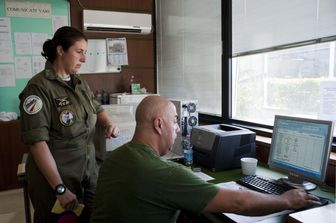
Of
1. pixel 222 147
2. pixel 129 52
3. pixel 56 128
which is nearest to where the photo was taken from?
pixel 56 128

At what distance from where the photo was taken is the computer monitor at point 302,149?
140cm

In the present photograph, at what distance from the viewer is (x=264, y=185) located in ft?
5.02

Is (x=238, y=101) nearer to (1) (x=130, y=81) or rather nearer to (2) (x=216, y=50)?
(2) (x=216, y=50)

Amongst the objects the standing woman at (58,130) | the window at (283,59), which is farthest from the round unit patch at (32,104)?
the window at (283,59)

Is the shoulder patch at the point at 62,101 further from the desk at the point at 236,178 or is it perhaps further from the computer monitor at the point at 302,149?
the computer monitor at the point at 302,149

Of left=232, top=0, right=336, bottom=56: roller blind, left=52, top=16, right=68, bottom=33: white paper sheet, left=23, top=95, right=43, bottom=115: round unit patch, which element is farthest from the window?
left=52, top=16, right=68, bottom=33: white paper sheet

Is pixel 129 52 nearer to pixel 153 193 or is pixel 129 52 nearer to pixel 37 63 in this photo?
pixel 37 63

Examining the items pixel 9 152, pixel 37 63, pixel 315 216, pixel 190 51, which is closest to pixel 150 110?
pixel 315 216

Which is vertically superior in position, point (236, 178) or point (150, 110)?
point (150, 110)

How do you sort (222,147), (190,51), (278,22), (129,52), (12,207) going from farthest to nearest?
(129,52) → (190,51) → (12,207) → (278,22) → (222,147)

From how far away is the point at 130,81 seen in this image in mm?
4023

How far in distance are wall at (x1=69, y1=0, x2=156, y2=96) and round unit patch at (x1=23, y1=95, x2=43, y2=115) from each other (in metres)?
2.38

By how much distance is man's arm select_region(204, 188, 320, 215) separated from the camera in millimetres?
995

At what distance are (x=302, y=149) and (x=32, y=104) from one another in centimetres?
140
